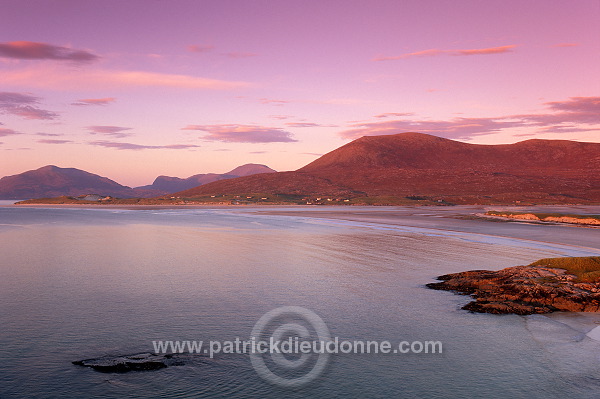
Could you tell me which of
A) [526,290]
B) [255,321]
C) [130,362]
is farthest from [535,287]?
[130,362]

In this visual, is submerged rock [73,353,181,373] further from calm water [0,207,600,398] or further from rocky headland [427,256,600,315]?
rocky headland [427,256,600,315]

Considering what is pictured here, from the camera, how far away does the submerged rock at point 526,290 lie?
19.1 metres

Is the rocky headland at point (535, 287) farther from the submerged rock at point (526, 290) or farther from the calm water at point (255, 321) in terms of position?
the calm water at point (255, 321)

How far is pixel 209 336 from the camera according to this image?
1547 centimetres

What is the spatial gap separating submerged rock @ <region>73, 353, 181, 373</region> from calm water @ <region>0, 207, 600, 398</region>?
341 mm

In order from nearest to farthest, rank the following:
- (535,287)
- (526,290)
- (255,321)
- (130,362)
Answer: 1. (130,362)
2. (255,321)
3. (526,290)
4. (535,287)

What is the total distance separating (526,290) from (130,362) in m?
16.0

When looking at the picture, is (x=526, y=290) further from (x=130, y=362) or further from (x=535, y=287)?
(x=130, y=362)

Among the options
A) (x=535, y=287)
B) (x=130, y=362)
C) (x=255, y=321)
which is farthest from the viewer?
(x=535, y=287)

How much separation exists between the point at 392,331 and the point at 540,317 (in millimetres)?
6042

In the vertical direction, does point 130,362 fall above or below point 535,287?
below

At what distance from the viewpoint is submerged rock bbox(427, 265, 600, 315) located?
19125mm

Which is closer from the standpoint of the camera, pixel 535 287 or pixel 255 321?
pixel 255 321

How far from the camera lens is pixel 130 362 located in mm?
12914
